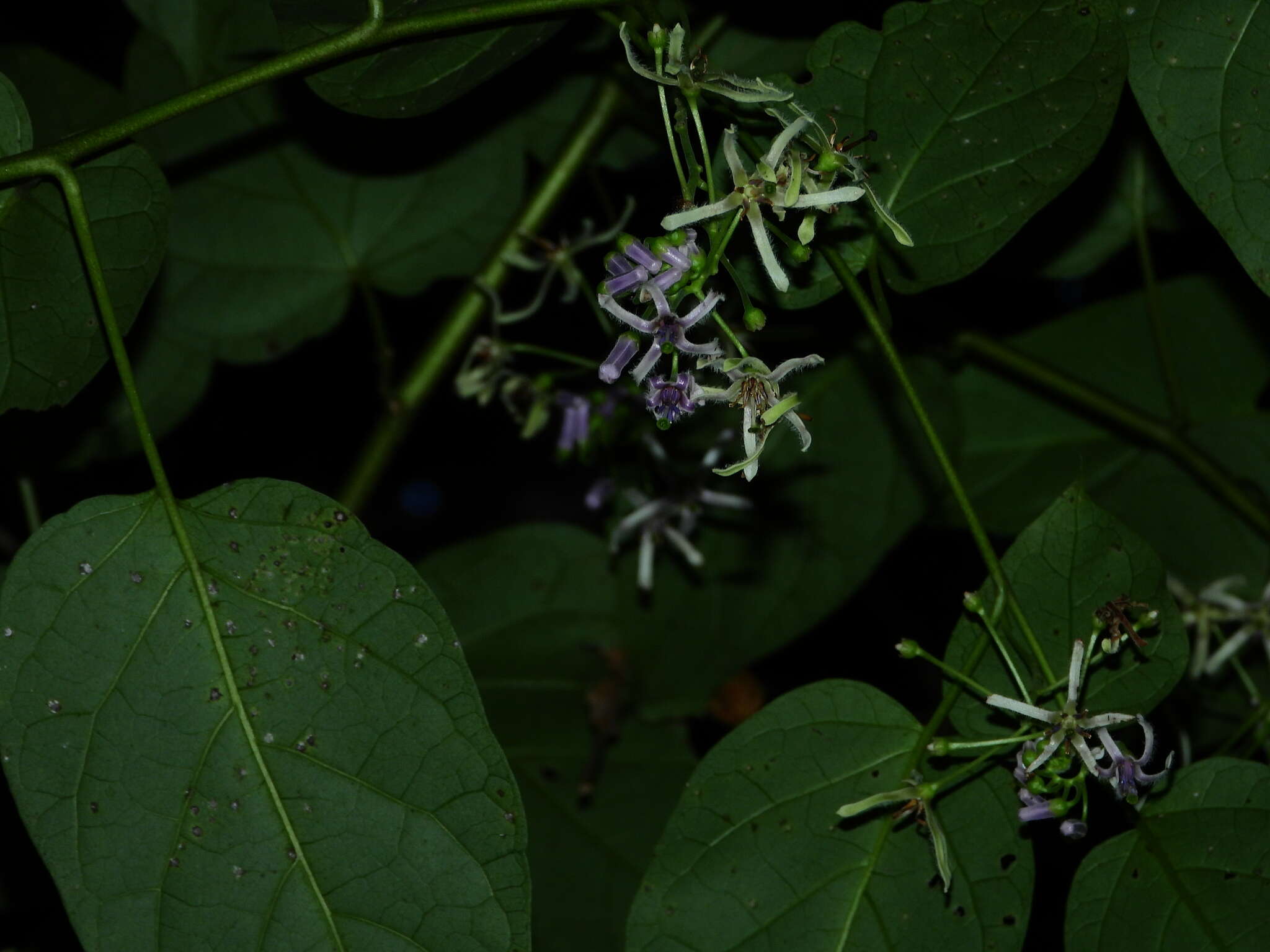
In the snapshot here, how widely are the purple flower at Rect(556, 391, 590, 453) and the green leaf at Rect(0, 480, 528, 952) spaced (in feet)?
1.52

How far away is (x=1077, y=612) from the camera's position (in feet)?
3.99

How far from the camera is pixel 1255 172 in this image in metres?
1.20

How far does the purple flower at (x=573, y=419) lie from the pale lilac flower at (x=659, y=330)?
1.61 feet

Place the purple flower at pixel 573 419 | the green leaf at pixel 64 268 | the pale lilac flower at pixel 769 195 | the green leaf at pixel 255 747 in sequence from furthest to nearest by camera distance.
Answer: the purple flower at pixel 573 419 → the green leaf at pixel 64 268 → the green leaf at pixel 255 747 → the pale lilac flower at pixel 769 195

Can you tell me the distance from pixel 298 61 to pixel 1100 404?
1.25 meters

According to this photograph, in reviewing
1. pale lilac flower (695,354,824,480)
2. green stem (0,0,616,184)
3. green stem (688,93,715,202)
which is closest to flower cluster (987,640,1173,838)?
pale lilac flower (695,354,824,480)

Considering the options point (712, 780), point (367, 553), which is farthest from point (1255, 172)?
point (367, 553)

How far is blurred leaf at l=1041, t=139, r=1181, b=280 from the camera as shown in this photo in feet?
5.46

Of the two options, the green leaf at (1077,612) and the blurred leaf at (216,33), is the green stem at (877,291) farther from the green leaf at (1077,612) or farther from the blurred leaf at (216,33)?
the blurred leaf at (216,33)

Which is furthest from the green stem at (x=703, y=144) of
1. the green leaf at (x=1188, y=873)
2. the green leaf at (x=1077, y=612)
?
the green leaf at (x=1188, y=873)

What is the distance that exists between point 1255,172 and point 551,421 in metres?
1.14

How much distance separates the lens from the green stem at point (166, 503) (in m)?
1.18

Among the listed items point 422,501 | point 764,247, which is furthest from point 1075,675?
point 422,501

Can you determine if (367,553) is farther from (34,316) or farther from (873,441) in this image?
(873,441)
